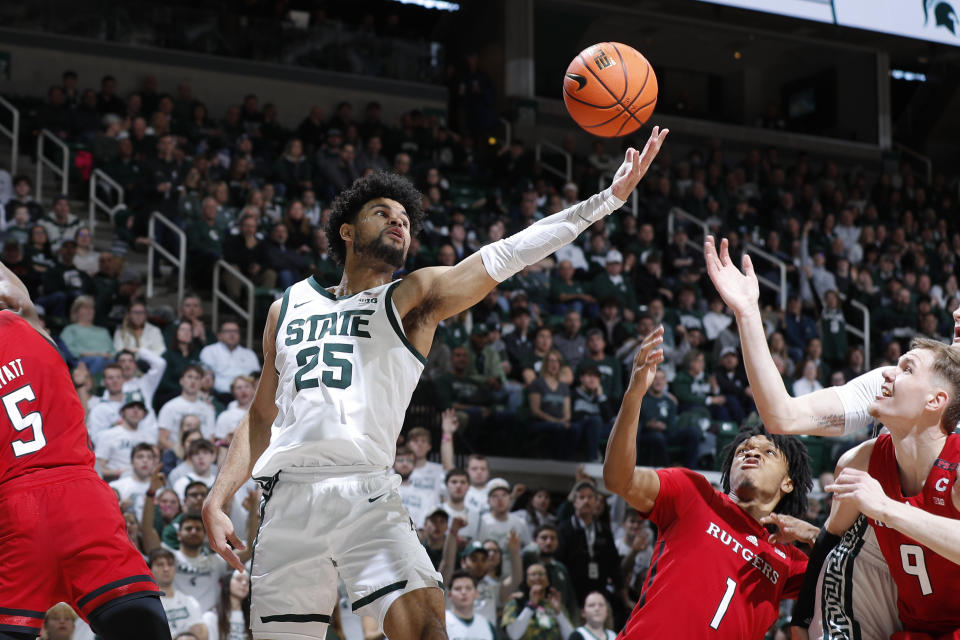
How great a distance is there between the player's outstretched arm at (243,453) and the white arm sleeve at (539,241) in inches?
36.7

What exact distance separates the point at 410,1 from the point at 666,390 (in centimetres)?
1126

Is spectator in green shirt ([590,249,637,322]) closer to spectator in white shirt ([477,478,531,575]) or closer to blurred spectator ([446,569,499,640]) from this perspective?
spectator in white shirt ([477,478,531,575])

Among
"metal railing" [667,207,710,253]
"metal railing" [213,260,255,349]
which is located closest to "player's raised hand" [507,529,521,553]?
"metal railing" [213,260,255,349]

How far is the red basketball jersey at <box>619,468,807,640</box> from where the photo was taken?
171 inches

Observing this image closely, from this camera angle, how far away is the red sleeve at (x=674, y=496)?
455 cm

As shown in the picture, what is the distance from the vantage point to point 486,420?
425 inches

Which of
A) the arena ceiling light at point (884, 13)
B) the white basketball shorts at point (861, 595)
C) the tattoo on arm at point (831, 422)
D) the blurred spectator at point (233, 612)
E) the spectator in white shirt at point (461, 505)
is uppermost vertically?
the arena ceiling light at point (884, 13)

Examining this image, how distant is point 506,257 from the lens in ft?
13.5

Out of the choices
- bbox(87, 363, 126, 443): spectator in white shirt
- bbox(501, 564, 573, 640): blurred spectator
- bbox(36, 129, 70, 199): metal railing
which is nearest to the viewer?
bbox(501, 564, 573, 640): blurred spectator

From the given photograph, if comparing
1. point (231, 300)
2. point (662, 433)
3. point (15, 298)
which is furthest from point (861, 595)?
point (231, 300)

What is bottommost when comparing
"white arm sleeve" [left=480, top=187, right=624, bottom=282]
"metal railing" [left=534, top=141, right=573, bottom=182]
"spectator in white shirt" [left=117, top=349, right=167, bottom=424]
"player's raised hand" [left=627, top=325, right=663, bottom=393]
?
"spectator in white shirt" [left=117, top=349, right=167, bottom=424]

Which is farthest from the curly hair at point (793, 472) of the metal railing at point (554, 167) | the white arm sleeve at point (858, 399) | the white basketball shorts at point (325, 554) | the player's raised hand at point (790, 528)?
the metal railing at point (554, 167)

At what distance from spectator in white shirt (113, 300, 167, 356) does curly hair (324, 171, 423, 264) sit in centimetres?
584

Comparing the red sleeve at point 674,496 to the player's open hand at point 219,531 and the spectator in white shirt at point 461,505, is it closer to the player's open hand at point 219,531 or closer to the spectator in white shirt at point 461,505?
the player's open hand at point 219,531
